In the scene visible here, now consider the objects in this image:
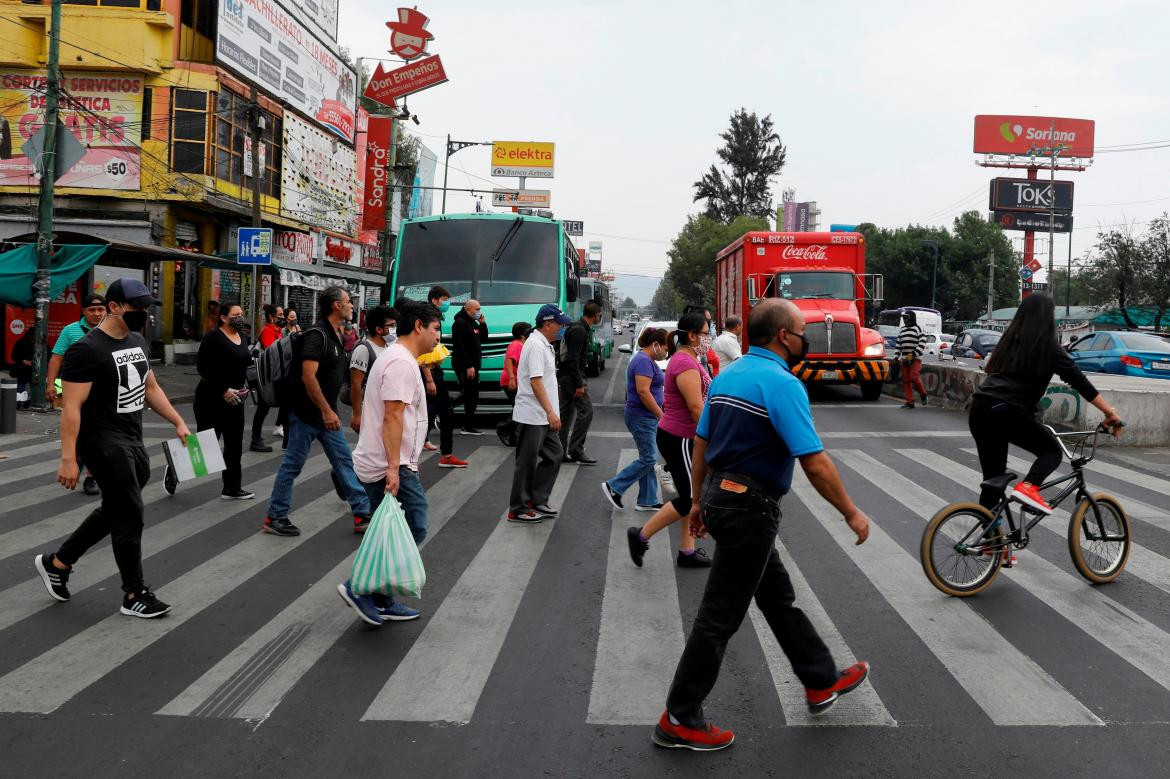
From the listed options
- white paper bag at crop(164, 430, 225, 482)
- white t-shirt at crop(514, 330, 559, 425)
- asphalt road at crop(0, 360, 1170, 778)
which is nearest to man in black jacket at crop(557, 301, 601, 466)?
white t-shirt at crop(514, 330, 559, 425)

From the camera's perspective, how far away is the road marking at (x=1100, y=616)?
5160 millimetres

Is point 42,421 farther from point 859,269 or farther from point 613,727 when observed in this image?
point 859,269

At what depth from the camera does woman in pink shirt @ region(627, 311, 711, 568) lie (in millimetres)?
6895

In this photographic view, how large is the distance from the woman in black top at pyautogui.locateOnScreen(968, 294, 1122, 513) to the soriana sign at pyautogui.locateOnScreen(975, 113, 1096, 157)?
292ft

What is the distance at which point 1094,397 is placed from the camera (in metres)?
6.32

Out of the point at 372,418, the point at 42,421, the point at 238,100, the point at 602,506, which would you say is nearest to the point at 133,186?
the point at 238,100

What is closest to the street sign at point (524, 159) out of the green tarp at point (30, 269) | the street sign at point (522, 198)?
the street sign at point (522, 198)

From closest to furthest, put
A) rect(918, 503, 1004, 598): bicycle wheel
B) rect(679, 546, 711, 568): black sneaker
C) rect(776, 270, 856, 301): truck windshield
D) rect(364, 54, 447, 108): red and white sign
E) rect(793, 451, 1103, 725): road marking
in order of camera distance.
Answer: rect(793, 451, 1103, 725): road marking → rect(918, 503, 1004, 598): bicycle wheel → rect(679, 546, 711, 568): black sneaker → rect(776, 270, 856, 301): truck windshield → rect(364, 54, 447, 108): red and white sign

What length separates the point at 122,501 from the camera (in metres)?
5.56

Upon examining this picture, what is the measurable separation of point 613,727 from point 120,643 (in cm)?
263

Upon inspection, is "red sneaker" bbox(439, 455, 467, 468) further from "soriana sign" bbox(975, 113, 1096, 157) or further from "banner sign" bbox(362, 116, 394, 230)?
"soriana sign" bbox(975, 113, 1096, 157)

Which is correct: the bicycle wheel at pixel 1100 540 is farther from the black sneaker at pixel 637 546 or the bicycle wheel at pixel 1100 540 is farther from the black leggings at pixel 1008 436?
the black sneaker at pixel 637 546

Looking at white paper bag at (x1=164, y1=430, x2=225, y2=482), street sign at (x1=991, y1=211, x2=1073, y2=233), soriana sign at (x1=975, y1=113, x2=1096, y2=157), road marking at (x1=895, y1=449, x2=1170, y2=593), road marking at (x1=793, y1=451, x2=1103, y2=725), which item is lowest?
road marking at (x1=793, y1=451, x2=1103, y2=725)

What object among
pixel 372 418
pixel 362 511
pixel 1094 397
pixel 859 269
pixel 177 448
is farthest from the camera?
pixel 859 269
